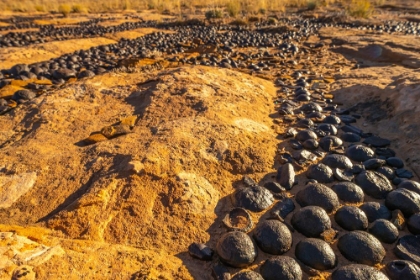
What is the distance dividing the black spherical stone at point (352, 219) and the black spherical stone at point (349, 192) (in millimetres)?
195

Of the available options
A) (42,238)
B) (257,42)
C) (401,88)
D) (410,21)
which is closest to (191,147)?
(42,238)

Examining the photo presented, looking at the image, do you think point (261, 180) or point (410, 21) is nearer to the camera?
point (261, 180)

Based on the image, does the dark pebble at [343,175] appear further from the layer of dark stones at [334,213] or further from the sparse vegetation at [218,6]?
the sparse vegetation at [218,6]

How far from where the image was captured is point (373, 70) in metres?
5.28

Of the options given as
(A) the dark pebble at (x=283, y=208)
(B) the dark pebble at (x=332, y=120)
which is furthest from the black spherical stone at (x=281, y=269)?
(B) the dark pebble at (x=332, y=120)

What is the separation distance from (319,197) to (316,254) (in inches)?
18.9

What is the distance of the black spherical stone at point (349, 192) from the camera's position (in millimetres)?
2234

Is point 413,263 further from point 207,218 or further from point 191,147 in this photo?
point 191,147

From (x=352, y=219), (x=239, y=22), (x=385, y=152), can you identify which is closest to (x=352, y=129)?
(x=385, y=152)

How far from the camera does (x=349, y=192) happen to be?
2.24 m

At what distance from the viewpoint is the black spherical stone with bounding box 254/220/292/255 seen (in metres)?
1.83

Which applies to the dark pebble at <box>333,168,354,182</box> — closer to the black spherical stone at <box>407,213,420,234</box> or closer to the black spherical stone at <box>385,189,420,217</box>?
the black spherical stone at <box>385,189,420,217</box>

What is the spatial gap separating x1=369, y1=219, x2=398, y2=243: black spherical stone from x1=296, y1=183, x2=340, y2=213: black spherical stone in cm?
27

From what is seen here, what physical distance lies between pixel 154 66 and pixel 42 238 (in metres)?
4.79
